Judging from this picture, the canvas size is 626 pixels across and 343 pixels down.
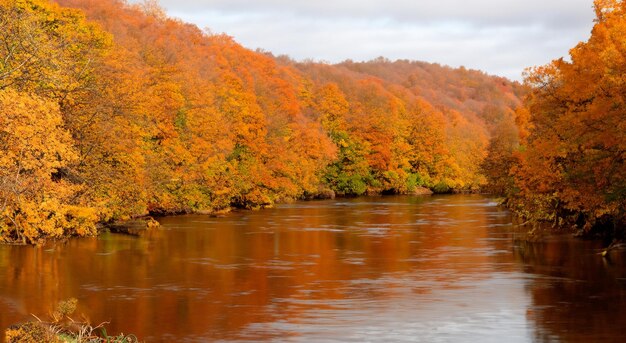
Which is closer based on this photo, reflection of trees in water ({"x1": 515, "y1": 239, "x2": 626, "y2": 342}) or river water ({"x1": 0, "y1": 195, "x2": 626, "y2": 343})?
reflection of trees in water ({"x1": 515, "y1": 239, "x2": 626, "y2": 342})

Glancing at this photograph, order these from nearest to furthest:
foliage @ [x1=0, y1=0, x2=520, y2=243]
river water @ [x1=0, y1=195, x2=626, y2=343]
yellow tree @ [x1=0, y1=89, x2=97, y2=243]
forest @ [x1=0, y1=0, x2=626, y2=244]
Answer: river water @ [x1=0, y1=195, x2=626, y2=343] < yellow tree @ [x1=0, y1=89, x2=97, y2=243] < foliage @ [x1=0, y1=0, x2=520, y2=243] < forest @ [x1=0, y1=0, x2=626, y2=244]

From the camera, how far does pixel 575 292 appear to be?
30.2 m

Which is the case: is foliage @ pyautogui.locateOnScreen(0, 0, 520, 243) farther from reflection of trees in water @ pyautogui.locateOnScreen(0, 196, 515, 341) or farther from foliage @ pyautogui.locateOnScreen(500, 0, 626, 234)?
foliage @ pyautogui.locateOnScreen(500, 0, 626, 234)

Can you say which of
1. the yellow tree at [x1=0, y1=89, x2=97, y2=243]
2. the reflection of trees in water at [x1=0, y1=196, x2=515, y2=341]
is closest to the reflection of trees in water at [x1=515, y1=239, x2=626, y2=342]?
the reflection of trees in water at [x1=0, y1=196, x2=515, y2=341]

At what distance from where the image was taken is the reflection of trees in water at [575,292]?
77.9 feet

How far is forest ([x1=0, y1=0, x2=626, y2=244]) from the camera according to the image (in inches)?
1414

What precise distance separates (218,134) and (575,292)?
4797 cm

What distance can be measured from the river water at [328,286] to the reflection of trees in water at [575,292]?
59 mm

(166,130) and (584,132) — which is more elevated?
(166,130)

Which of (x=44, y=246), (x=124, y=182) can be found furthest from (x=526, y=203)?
(x=44, y=246)

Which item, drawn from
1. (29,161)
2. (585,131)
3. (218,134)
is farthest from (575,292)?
(218,134)

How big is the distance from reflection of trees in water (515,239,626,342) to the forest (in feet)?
9.32

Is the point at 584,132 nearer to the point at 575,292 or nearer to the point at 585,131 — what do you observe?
the point at 585,131

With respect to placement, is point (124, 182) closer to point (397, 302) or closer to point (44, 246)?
point (44, 246)
